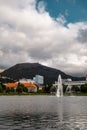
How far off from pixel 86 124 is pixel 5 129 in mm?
Answer: 12375

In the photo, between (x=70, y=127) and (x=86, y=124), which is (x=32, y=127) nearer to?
(x=70, y=127)

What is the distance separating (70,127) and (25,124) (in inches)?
282

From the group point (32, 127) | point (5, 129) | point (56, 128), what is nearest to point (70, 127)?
point (56, 128)

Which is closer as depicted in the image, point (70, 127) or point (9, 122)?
point (70, 127)

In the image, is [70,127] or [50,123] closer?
[70,127]

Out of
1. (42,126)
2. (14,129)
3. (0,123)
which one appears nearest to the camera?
(14,129)

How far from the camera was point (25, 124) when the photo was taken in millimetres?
51344

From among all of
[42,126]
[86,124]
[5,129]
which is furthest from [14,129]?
[86,124]

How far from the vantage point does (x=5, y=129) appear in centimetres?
4584

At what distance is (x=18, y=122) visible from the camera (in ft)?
175

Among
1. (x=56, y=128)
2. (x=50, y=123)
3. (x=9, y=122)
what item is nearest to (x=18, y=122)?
(x=9, y=122)

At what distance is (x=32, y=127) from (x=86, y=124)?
838cm

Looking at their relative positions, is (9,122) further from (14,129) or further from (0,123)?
(14,129)

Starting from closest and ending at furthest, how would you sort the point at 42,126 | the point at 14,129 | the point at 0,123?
the point at 14,129 < the point at 42,126 < the point at 0,123
